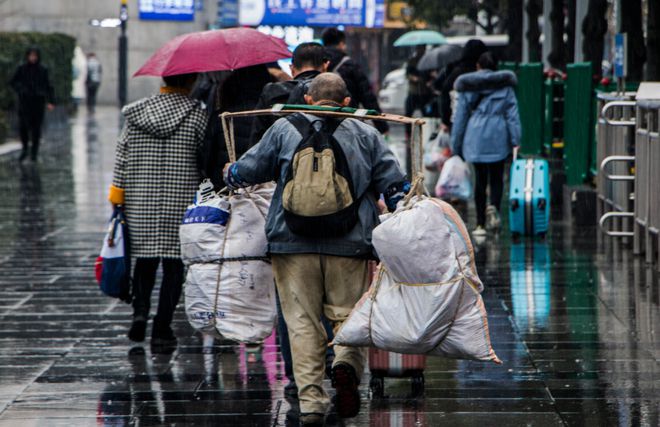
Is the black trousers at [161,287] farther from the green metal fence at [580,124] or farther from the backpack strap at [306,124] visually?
the green metal fence at [580,124]

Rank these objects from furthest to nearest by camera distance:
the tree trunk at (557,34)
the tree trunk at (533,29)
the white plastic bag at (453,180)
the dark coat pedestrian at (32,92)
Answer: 1. the tree trunk at (533,29)
2. the dark coat pedestrian at (32,92)
3. the tree trunk at (557,34)
4. the white plastic bag at (453,180)

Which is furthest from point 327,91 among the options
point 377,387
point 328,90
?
point 377,387

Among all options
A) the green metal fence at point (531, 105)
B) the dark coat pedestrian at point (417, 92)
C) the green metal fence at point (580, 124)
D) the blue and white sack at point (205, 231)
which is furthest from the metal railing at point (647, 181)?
the dark coat pedestrian at point (417, 92)

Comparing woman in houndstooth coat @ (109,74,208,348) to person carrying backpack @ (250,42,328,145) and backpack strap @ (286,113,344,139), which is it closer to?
person carrying backpack @ (250,42,328,145)

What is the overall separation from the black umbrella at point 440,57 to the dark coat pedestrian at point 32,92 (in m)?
6.14

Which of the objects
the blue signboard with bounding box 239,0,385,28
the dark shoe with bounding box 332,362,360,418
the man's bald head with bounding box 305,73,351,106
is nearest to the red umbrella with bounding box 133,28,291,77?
the man's bald head with bounding box 305,73,351,106

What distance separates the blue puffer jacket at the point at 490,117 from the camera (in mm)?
12219

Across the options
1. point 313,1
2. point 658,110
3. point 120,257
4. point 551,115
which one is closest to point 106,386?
point 120,257

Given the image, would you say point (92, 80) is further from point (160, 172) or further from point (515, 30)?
point (160, 172)

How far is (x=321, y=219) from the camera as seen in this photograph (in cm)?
Answer: 593

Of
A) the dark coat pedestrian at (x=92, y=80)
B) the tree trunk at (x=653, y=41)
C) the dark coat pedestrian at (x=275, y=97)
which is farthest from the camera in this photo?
the dark coat pedestrian at (x=92, y=80)

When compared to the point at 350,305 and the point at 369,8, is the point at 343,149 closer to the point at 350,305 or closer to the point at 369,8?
the point at 350,305

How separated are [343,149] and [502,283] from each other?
423cm

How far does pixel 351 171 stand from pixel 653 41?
7930 millimetres
